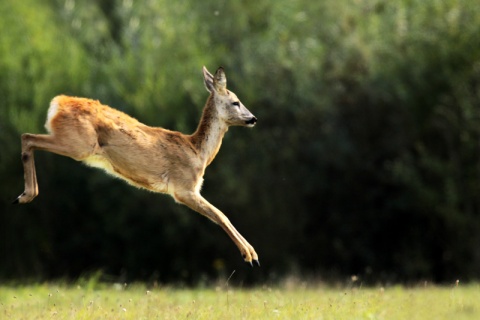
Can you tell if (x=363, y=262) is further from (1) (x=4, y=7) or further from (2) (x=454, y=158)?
(1) (x=4, y=7)

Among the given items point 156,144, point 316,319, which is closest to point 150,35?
point 156,144

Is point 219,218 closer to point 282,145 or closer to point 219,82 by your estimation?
point 219,82

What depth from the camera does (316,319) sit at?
706 centimetres

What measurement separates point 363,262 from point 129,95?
24.2 ft

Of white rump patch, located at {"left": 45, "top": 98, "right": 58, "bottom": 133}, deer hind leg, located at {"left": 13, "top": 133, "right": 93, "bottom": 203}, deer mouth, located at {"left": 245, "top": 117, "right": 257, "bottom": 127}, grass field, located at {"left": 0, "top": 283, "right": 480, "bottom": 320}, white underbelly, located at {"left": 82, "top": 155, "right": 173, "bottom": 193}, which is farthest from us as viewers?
deer mouth, located at {"left": 245, "top": 117, "right": 257, "bottom": 127}

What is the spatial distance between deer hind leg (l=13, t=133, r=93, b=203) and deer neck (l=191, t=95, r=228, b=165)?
1452mm

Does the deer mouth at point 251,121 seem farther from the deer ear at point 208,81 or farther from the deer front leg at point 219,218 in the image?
the deer front leg at point 219,218

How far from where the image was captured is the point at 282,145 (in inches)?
879

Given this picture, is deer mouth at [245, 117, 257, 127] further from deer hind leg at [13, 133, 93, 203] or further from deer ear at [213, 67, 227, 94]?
deer hind leg at [13, 133, 93, 203]

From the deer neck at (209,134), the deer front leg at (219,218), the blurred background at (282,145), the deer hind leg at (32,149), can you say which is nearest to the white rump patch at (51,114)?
the deer hind leg at (32,149)

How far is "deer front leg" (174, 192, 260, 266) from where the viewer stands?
8.38 meters

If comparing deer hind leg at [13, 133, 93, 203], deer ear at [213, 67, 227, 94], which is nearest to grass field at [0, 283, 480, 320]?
deer hind leg at [13, 133, 93, 203]

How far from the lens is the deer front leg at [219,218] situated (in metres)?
8.38

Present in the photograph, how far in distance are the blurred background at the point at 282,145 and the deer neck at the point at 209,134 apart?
36.5 feet
